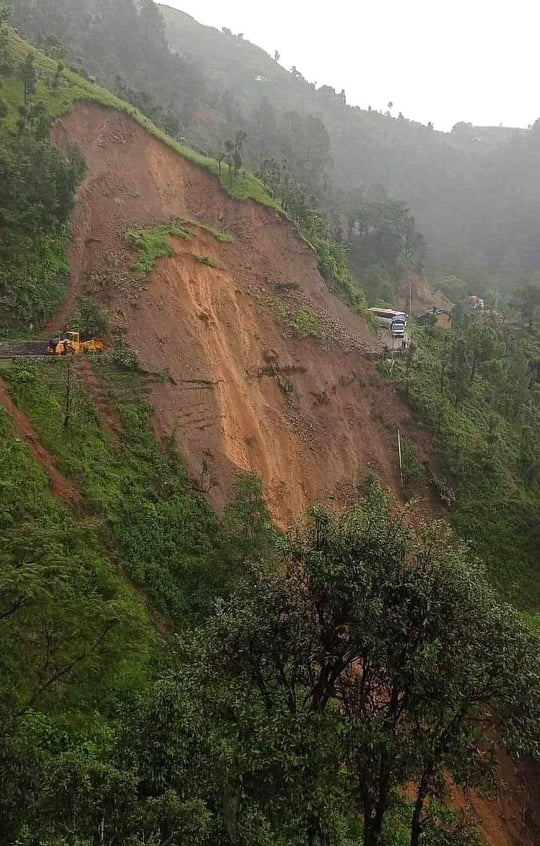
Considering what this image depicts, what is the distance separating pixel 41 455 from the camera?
15.6m

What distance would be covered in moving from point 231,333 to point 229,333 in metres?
0.10

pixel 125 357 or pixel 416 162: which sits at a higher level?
pixel 416 162

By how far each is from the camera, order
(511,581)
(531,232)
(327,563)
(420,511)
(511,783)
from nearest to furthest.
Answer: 1. (327,563)
2. (511,783)
3. (511,581)
4. (420,511)
5. (531,232)

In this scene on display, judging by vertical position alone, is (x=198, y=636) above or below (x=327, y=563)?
below

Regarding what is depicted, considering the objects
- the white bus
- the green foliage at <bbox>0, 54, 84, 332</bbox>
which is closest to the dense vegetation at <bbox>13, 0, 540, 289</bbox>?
the white bus

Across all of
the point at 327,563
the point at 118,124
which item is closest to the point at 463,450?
the point at 327,563

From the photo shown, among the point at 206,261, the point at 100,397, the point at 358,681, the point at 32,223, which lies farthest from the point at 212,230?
the point at 358,681

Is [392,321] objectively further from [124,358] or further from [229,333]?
[124,358]

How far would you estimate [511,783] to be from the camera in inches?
632

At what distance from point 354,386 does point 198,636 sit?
19.4 meters

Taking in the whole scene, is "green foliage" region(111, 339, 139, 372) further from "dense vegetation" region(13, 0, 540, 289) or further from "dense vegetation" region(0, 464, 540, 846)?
"dense vegetation" region(13, 0, 540, 289)

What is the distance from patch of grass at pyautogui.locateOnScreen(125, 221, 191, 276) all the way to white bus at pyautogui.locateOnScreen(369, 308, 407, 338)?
13584mm

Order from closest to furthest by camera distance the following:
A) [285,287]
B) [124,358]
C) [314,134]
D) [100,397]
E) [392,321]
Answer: [100,397]
[124,358]
[285,287]
[392,321]
[314,134]

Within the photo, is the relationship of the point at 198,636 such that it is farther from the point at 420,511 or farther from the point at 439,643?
the point at 420,511
